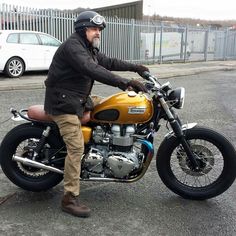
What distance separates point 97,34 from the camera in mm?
3961

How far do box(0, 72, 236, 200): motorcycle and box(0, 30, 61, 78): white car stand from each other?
10084 millimetres

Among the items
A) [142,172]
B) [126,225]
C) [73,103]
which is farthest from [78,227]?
[73,103]

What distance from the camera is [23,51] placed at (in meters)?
14.5

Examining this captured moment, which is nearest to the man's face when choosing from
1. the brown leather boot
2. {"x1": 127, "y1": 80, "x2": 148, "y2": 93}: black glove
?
{"x1": 127, "y1": 80, "x2": 148, "y2": 93}: black glove

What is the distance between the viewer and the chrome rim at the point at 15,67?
46.5 ft

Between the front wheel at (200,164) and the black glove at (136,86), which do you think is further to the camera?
the front wheel at (200,164)

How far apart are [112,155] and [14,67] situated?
10.9 m

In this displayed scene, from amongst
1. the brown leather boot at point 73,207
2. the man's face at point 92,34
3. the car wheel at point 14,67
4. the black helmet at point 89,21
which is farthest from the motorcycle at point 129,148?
the car wheel at point 14,67

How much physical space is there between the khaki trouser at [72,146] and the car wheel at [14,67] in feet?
34.8

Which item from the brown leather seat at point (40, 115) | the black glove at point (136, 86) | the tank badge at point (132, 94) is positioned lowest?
the brown leather seat at point (40, 115)

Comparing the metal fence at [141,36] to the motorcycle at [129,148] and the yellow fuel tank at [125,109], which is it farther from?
the yellow fuel tank at [125,109]

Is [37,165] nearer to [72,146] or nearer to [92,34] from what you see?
[72,146]

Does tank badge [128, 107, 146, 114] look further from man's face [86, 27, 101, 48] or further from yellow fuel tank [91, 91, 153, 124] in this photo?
man's face [86, 27, 101, 48]

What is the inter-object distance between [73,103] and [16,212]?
117 centimetres
